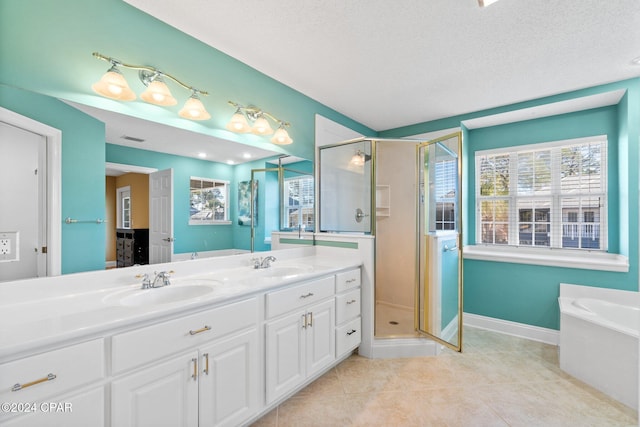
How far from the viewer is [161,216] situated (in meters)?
1.87

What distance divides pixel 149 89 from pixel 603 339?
3550mm

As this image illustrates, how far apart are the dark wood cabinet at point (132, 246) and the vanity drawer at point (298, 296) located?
815 millimetres

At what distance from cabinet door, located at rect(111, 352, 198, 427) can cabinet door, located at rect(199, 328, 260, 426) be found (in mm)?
53

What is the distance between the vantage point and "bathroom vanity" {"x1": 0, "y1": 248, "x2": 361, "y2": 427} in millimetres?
926

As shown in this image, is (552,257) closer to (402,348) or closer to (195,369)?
(402,348)

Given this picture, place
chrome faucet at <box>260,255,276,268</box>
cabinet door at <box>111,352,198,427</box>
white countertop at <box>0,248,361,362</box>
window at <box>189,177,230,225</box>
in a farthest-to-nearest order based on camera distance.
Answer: chrome faucet at <box>260,255,276,268</box> → window at <box>189,177,230,225</box> → cabinet door at <box>111,352,198,427</box> → white countertop at <box>0,248,361,362</box>

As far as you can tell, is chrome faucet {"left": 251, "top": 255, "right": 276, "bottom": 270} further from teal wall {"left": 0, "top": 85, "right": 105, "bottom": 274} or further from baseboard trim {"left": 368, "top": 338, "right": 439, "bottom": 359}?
baseboard trim {"left": 368, "top": 338, "right": 439, "bottom": 359}

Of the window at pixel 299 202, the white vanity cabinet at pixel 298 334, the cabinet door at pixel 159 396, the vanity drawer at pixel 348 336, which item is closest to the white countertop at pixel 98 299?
the white vanity cabinet at pixel 298 334

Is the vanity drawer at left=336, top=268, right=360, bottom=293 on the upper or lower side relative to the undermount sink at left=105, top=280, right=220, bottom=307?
lower

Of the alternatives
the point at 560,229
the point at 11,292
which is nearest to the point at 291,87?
the point at 11,292

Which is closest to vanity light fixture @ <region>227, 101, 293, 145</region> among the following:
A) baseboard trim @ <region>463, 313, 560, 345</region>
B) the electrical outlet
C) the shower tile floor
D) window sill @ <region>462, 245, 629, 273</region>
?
the electrical outlet

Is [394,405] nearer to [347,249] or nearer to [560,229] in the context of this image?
[347,249]

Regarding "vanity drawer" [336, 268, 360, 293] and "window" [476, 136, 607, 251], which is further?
"window" [476, 136, 607, 251]

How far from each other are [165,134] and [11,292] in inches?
44.2
